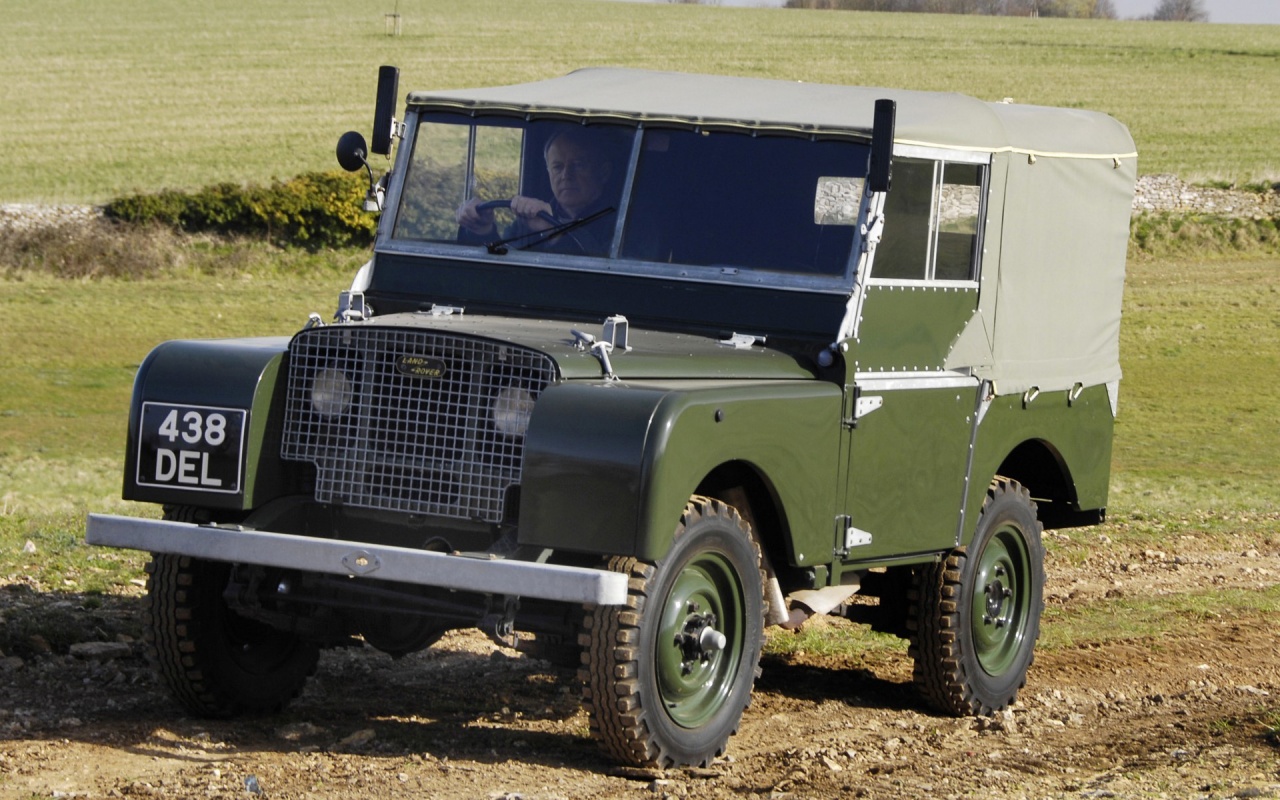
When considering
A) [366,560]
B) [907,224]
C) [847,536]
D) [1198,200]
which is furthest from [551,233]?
[1198,200]

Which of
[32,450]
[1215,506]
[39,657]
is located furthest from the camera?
[32,450]

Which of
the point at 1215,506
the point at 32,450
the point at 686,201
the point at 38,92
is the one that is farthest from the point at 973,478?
the point at 38,92

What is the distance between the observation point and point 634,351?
6441mm

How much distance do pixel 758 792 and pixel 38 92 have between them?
45.8 m

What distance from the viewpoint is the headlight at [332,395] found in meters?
6.38

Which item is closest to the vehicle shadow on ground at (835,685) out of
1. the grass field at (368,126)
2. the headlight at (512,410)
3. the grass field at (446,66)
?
the headlight at (512,410)

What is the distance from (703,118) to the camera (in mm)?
7184

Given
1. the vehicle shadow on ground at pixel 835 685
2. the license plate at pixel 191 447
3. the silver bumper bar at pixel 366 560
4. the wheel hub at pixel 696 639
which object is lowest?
the vehicle shadow on ground at pixel 835 685

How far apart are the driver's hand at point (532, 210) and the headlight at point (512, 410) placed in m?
1.38

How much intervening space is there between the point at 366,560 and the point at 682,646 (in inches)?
46.5

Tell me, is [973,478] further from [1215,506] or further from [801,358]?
[1215,506]

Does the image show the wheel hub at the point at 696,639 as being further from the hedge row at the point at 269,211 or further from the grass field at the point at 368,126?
the hedge row at the point at 269,211

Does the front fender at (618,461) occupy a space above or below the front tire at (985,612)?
above

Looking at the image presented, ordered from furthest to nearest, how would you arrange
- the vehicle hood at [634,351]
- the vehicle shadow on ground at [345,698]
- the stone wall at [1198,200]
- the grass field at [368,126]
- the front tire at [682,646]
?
1. the stone wall at [1198,200]
2. the grass field at [368,126]
3. the vehicle shadow on ground at [345,698]
4. the vehicle hood at [634,351]
5. the front tire at [682,646]
